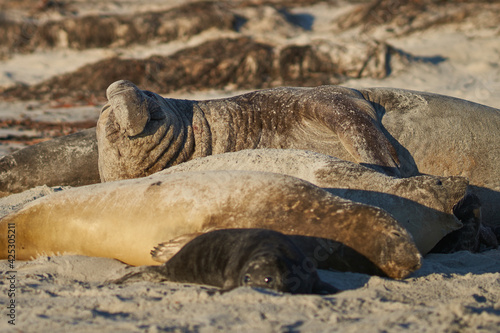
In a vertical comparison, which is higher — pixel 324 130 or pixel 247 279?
pixel 324 130

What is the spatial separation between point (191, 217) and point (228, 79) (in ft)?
27.5

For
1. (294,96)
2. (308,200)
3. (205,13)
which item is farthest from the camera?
(205,13)

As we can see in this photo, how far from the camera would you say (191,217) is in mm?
3416

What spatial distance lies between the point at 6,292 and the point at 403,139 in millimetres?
3379

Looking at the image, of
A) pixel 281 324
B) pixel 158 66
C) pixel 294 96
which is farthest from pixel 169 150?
pixel 158 66

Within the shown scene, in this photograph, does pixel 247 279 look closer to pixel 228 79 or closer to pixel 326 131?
pixel 326 131

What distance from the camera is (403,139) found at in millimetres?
5328

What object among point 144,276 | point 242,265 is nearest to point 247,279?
point 242,265

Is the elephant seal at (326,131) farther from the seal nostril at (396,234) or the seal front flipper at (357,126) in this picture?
the seal nostril at (396,234)

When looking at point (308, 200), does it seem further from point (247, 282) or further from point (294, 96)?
point (294, 96)

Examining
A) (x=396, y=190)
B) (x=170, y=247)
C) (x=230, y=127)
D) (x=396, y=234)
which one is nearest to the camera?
(x=396, y=234)

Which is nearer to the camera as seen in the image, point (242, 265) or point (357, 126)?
point (242, 265)

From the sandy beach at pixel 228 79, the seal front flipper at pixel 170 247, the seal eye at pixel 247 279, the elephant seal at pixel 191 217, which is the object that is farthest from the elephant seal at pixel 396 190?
the seal eye at pixel 247 279

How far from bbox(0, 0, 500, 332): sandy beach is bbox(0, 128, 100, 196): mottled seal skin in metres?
0.34
